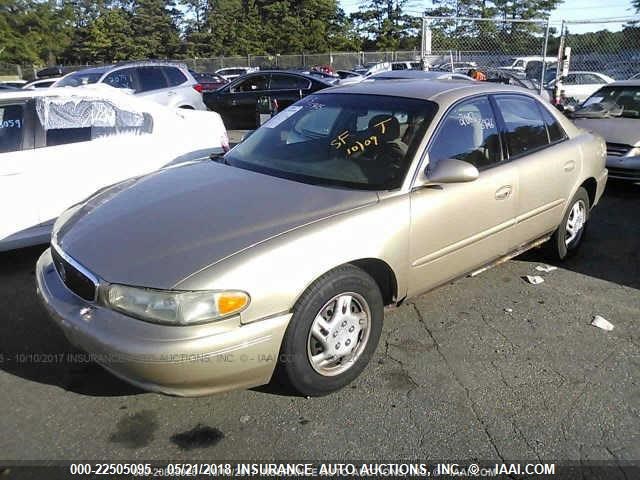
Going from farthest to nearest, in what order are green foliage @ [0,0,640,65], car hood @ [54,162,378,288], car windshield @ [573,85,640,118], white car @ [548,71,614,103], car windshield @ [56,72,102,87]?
green foliage @ [0,0,640,65], white car @ [548,71,614,103], car windshield @ [56,72,102,87], car windshield @ [573,85,640,118], car hood @ [54,162,378,288]

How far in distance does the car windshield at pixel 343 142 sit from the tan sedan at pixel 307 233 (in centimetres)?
1

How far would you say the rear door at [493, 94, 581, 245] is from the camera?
3.89m

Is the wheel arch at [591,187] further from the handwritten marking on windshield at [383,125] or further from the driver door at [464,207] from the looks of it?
the handwritten marking on windshield at [383,125]

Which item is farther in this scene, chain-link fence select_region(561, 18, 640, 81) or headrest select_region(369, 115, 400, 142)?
chain-link fence select_region(561, 18, 640, 81)

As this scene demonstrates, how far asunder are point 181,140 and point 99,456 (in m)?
3.81

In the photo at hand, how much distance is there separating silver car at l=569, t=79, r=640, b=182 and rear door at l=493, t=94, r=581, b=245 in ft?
9.99

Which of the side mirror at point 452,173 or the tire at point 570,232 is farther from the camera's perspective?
the tire at point 570,232

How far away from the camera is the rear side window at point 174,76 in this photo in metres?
11.0

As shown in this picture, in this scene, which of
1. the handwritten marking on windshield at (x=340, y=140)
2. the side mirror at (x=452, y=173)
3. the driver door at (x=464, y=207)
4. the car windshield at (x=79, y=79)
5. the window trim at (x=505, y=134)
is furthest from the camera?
the car windshield at (x=79, y=79)

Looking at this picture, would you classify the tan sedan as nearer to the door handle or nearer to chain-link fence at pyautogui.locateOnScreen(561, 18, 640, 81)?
the door handle

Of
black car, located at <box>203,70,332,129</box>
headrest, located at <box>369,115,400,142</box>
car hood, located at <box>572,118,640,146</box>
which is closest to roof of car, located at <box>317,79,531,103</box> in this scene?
headrest, located at <box>369,115,400,142</box>

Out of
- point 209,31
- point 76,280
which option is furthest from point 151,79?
point 209,31

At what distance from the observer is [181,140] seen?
18.5 feet

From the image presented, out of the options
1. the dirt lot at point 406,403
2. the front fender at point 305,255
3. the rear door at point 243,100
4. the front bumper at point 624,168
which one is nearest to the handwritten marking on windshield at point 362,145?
the front fender at point 305,255
